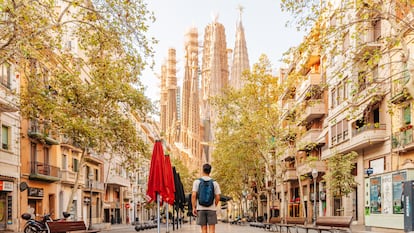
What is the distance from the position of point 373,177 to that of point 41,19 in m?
14.5

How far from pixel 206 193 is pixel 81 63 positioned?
8.70m

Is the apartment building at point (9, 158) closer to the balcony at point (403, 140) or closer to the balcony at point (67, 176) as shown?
the balcony at point (67, 176)

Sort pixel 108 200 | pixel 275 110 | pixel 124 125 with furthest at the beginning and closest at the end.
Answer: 1. pixel 108 200
2. pixel 275 110
3. pixel 124 125

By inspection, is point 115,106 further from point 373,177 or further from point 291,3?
point 291,3

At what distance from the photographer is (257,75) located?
40.1m

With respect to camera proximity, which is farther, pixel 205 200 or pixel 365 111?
pixel 365 111

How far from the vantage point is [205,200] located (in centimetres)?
1080

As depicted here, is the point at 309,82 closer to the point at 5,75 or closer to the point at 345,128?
the point at 345,128

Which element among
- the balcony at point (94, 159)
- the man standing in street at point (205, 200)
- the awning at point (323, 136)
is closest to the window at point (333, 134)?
the awning at point (323, 136)

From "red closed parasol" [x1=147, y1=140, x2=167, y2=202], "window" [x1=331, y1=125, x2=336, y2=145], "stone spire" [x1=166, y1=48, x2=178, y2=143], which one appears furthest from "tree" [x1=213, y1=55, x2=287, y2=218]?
"stone spire" [x1=166, y1=48, x2=178, y2=143]

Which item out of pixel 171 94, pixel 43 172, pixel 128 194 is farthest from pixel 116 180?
pixel 171 94

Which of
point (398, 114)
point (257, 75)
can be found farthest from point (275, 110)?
point (398, 114)

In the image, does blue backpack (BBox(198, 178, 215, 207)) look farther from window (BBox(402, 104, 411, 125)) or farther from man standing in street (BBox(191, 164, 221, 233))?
window (BBox(402, 104, 411, 125))

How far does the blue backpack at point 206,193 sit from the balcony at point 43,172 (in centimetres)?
2533
